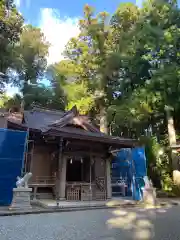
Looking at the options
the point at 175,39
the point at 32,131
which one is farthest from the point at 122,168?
the point at 175,39

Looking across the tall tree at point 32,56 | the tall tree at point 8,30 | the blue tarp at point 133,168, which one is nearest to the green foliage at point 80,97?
the tall tree at point 8,30

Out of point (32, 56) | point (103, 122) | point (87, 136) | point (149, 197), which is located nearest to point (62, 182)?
point (87, 136)

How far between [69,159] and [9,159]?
309cm

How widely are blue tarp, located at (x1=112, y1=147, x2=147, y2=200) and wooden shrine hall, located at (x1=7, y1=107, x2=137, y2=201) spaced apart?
856 mm

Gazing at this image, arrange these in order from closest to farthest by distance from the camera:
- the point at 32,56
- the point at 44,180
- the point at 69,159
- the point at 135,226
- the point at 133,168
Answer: the point at 135,226 < the point at 44,180 < the point at 69,159 < the point at 133,168 < the point at 32,56

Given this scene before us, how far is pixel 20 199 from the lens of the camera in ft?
25.2

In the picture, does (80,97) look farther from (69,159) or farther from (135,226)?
(135,226)

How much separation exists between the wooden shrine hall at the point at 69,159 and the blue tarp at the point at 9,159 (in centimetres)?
112

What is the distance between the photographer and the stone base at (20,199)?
24.6 ft

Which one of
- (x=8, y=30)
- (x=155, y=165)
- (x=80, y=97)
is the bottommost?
(x=155, y=165)

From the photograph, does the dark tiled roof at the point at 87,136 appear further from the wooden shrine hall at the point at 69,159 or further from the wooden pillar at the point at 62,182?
the wooden pillar at the point at 62,182

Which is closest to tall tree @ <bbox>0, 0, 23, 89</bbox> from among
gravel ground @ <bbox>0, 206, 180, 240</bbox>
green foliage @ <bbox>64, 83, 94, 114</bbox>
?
green foliage @ <bbox>64, 83, 94, 114</bbox>

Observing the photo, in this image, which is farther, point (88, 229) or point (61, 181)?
point (61, 181)

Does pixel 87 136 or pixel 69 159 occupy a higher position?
pixel 87 136
